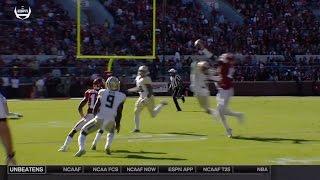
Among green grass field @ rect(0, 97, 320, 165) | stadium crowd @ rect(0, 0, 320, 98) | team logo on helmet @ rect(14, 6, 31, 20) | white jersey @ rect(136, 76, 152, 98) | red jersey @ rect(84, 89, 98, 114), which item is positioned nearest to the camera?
green grass field @ rect(0, 97, 320, 165)

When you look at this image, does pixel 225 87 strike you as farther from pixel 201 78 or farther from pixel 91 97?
pixel 91 97

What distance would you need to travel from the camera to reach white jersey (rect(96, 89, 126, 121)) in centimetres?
1304

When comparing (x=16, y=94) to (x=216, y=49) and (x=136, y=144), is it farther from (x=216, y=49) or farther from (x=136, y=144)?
(x=136, y=144)

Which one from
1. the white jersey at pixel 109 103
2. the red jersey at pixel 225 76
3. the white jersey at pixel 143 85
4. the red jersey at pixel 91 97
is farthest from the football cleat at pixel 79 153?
the white jersey at pixel 143 85

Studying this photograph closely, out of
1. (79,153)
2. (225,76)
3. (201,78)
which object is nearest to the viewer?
(79,153)

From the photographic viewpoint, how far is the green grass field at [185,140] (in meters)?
12.8

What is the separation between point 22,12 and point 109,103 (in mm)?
26350

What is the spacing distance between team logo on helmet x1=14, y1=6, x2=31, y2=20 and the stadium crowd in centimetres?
35

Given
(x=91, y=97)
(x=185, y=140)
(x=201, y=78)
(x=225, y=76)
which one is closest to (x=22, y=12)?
(x=201, y=78)

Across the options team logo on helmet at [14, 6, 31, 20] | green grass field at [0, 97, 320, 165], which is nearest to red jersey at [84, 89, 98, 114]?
green grass field at [0, 97, 320, 165]

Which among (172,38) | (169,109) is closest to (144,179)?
(169,109)

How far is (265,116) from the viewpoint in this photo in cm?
2267

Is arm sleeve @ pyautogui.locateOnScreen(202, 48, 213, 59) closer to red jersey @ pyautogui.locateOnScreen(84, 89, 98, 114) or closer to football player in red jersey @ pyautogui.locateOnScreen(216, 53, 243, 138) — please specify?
football player in red jersey @ pyautogui.locateOnScreen(216, 53, 243, 138)

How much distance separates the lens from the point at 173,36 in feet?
129
